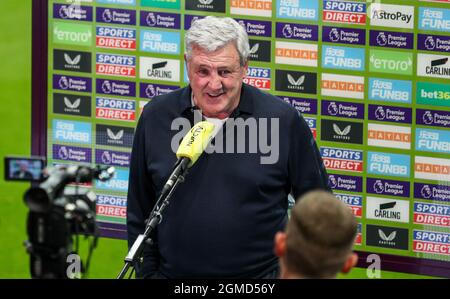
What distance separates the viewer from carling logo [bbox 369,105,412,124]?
6.18 metres

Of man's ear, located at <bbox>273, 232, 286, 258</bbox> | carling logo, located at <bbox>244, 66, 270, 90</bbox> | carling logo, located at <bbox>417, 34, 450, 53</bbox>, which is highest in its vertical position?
carling logo, located at <bbox>417, 34, 450, 53</bbox>

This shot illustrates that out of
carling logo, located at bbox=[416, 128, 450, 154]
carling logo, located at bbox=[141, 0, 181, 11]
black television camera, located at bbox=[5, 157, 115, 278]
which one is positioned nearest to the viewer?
black television camera, located at bbox=[5, 157, 115, 278]

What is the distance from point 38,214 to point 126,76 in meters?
3.52

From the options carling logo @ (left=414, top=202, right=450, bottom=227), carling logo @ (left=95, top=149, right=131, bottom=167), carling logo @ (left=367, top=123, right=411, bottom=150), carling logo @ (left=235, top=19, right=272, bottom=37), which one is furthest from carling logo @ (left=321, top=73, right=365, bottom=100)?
carling logo @ (left=95, top=149, right=131, bottom=167)

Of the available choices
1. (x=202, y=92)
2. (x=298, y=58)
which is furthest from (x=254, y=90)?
(x=298, y=58)

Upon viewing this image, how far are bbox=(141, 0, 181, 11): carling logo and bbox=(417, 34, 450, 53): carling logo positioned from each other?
5.09ft

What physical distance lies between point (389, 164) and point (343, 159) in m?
0.29

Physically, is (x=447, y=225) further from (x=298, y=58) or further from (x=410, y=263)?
(x=298, y=58)

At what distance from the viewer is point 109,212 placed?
22.2 ft

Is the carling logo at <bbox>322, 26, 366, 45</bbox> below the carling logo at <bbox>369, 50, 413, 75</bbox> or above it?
above

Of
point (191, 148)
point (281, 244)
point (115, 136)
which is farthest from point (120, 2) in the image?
point (281, 244)

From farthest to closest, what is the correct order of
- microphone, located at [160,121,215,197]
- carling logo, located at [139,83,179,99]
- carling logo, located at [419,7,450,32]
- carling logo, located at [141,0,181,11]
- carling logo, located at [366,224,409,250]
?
carling logo, located at [139,83,179,99] < carling logo, located at [141,0,181,11] < carling logo, located at [366,224,409,250] < carling logo, located at [419,7,450,32] < microphone, located at [160,121,215,197]

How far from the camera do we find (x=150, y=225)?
3943 mm

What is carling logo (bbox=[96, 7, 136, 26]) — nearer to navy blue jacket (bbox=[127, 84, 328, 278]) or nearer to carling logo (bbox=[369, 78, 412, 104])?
carling logo (bbox=[369, 78, 412, 104])
